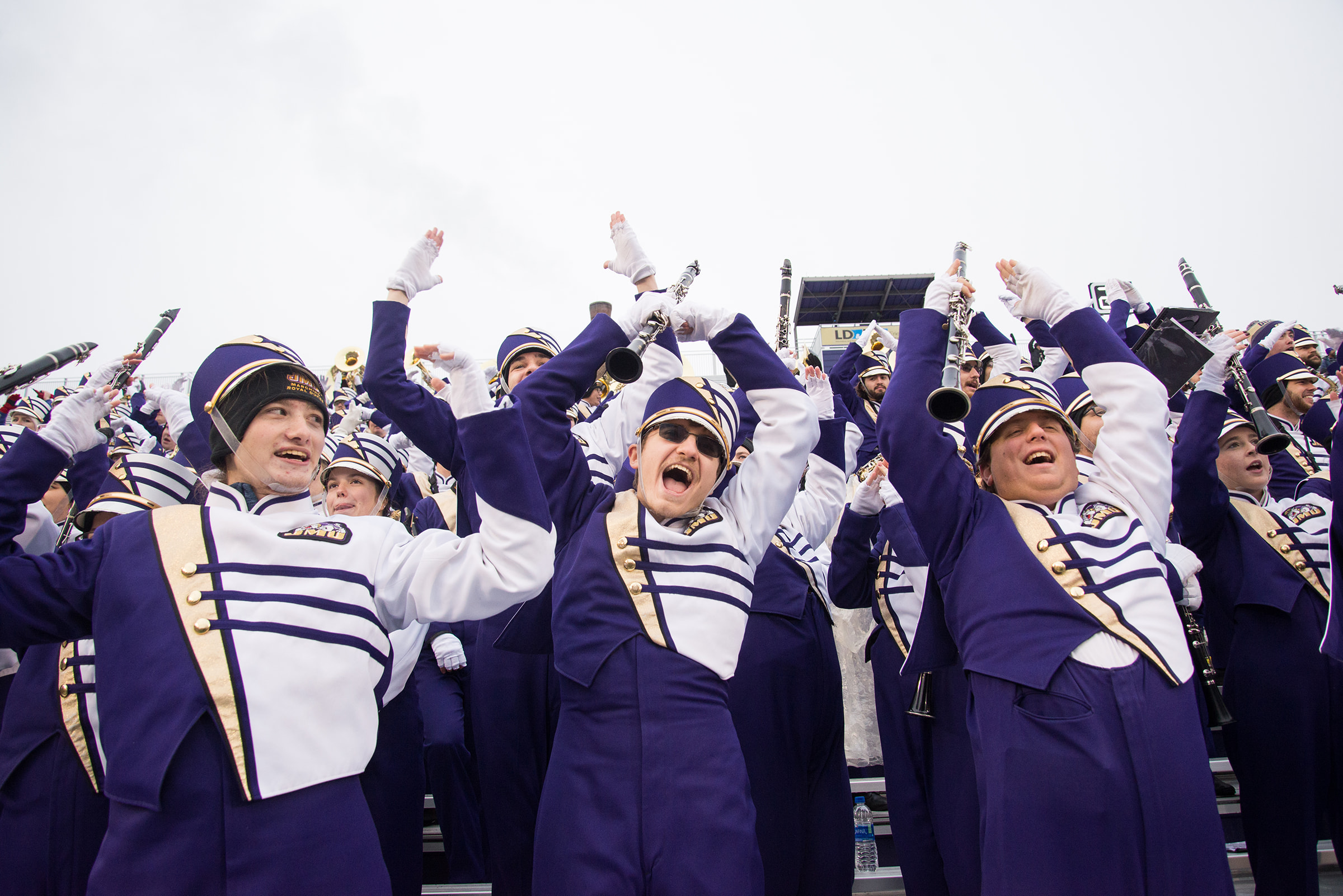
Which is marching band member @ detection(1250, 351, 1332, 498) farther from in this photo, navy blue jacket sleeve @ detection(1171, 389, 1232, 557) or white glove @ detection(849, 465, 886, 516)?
white glove @ detection(849, 465, 886, 516)

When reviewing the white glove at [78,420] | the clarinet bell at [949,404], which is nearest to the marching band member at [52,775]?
the white glove at [78,420]

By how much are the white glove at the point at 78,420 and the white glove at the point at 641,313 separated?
2012 mm

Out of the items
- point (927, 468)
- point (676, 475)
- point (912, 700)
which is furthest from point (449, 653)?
point (927, 468)

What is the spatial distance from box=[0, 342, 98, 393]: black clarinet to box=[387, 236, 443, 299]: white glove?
1.60 metres

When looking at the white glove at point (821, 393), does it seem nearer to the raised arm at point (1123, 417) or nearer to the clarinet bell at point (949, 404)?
the raised arm at point (1123, 417)

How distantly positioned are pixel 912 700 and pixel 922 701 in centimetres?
22

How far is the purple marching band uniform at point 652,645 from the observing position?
230 cm

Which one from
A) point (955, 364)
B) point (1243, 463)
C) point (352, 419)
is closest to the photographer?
point (955, 364)

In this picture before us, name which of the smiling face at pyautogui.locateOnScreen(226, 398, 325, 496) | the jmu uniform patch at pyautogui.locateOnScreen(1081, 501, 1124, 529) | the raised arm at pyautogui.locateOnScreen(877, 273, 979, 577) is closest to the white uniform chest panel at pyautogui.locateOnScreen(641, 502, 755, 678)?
the raised arm at pyautogui.locateOnScreen(877, 273, 979, 577)

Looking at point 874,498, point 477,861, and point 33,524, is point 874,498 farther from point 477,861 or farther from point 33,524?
point 33,524

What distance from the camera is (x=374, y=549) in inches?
91.7

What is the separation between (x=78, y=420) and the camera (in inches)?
116

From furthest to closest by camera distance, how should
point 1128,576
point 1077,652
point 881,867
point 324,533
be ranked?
point 881,867 < point 1128,576 < point 1077,652 < point 324,533

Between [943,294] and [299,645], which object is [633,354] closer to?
[943,294]
